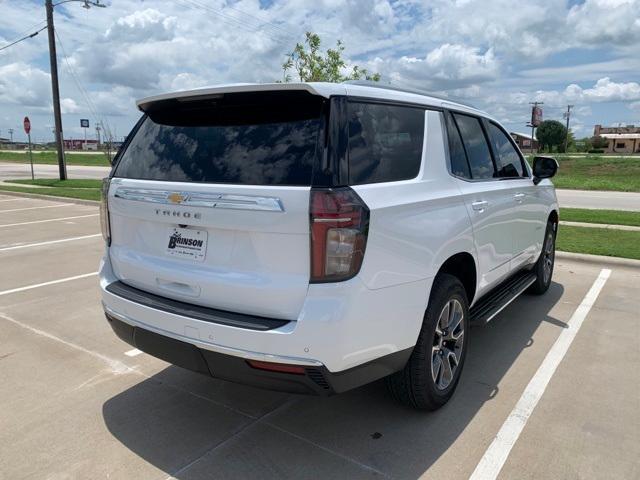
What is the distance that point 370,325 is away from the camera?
249 centimetres

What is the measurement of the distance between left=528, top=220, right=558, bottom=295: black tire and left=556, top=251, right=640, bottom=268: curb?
67.3 inches

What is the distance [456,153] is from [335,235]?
1.53 m

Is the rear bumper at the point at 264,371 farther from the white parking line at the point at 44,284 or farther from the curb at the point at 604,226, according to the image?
the curb at the point at 604,226

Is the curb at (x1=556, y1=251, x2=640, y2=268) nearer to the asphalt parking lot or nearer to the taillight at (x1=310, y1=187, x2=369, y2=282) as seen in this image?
the asphalt parking lot

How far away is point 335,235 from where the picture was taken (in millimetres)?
2369

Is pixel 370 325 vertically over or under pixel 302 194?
under

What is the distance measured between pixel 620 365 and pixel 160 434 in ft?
10.9

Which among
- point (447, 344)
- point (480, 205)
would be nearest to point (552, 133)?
point (480, 205)

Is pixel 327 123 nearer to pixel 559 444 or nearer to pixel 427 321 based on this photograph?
pixel 427 321

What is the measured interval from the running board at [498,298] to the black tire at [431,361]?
464mm

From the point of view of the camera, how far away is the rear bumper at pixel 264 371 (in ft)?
8.04

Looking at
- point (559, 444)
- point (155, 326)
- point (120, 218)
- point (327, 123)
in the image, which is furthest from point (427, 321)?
point (120, 218)

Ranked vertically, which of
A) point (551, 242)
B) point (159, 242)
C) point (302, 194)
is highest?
point (302, 194)

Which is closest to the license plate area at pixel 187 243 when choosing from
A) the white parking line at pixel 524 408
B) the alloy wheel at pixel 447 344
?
the alloy wheel at pixel 447 344
